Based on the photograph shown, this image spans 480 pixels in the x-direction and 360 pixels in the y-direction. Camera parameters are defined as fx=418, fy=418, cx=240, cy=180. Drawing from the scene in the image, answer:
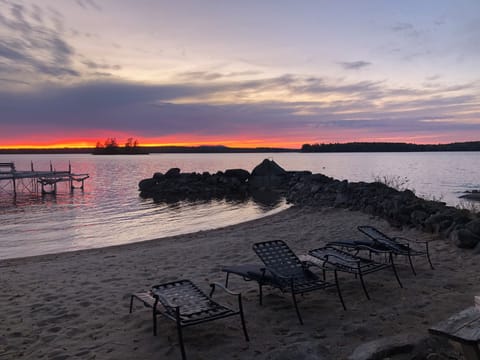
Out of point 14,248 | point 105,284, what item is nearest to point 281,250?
point 105,284

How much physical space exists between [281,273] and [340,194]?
48.6ft

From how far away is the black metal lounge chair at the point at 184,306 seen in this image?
13.0 feet

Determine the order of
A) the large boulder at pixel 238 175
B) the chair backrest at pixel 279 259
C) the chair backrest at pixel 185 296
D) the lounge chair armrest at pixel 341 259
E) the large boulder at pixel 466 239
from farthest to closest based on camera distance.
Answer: the large boulder at pixel 238 175, the large boulder at pixel 466 239, the lounge chair armrest at pixel 341 259, the chair backrest at pixel 279 259, the chair backrest at pixel 185 296

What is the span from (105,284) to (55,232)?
36.7 ft

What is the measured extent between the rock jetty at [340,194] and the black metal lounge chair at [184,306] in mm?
5819

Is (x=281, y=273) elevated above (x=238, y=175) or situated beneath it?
elevated above

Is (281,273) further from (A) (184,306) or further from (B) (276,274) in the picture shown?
(A) (184,306)

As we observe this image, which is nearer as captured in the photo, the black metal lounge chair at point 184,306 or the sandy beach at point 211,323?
the black metal lounge chair at point 184,306

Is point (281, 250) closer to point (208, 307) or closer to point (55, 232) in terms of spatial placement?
point (208, 307)

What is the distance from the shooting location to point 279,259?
555 centimetres

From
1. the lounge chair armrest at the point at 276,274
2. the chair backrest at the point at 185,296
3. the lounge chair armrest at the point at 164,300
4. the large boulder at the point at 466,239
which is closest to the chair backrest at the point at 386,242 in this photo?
the large boulder at the point at 466,239

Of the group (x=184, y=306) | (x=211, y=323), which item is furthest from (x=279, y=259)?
(x=184, y=306)

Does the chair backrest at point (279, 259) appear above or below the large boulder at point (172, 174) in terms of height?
above

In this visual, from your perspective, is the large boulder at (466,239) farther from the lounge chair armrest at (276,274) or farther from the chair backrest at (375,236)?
the lounge chair armrest at (276,274)
